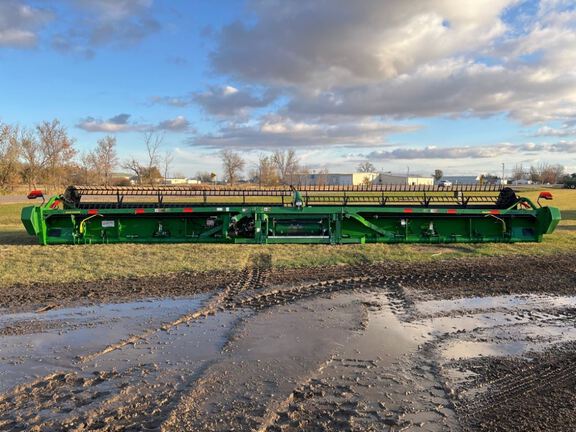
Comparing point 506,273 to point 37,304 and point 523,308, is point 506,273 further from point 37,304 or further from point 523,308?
point 37,304

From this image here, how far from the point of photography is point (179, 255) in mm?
10555

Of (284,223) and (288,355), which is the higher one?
(284,223)

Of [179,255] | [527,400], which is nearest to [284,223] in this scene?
[179,255]

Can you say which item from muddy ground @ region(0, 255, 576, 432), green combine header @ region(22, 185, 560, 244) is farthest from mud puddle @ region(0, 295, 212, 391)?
green combine header @ region(22, 185, 560, 244)

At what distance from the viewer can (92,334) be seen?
18.1 ft

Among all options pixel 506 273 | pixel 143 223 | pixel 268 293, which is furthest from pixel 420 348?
pixel 143 223

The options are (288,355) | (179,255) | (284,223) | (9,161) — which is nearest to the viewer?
(288,355)

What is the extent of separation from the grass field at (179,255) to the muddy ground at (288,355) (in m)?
0.98

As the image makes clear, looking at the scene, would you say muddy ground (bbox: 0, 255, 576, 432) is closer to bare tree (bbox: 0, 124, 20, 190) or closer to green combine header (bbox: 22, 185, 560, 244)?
green combine header (bbox: 22, 185, 560, 244)

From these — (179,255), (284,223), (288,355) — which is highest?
(284,223)

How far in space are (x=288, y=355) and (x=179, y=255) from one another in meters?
6.13

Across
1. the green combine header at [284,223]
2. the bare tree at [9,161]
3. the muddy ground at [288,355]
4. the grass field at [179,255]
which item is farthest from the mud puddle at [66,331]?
the bare tree at [9,161]

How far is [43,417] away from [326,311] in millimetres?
3766

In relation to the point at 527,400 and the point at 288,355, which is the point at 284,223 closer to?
the point at 288,355
